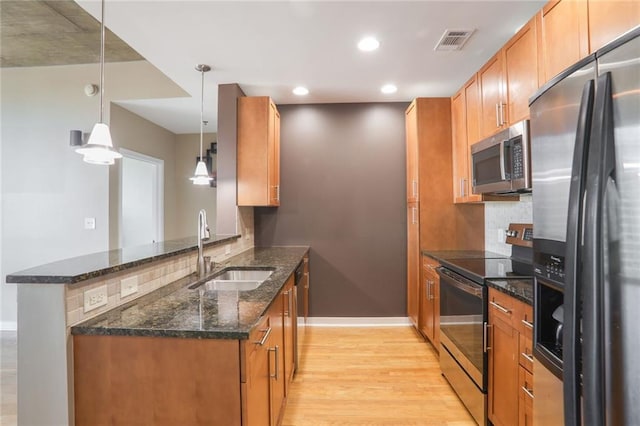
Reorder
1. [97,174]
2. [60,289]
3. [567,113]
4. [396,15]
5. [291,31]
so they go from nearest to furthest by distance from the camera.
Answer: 1. [567,113]
2. [60,289]
3. [396,15]
4. [291,31]
5. [97,174]

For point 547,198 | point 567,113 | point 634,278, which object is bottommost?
point 634,278

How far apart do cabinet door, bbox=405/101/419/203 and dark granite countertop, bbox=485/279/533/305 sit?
1.55m

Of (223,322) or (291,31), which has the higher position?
(291,31)

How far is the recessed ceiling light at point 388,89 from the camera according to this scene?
10.7 feet

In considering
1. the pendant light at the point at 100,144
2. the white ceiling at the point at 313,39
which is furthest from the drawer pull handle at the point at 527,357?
the pendant light at the point at 100,144

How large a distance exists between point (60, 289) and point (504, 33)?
300cm

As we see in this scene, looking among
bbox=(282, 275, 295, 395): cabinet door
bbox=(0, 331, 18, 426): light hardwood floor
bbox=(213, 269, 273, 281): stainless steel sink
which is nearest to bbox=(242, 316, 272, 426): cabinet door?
bbox=(282, 275, 295, 395): cabinet door

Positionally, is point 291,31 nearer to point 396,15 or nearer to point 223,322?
point 396,15

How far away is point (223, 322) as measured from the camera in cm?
120

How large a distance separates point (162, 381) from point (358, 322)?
9.25ft

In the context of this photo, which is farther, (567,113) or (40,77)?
(40,77)

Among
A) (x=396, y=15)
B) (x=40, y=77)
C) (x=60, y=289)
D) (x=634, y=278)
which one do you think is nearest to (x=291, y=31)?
(x=396, y=15)

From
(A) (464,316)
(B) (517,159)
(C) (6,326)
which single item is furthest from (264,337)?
(C) (6,326)

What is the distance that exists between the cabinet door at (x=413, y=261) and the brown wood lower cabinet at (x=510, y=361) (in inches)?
58.0
